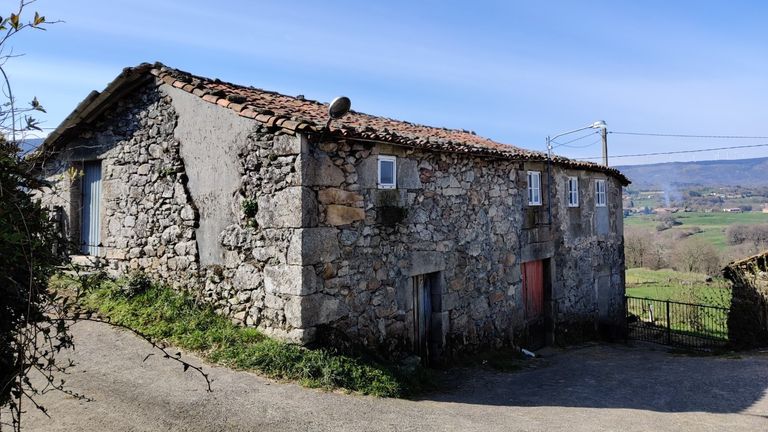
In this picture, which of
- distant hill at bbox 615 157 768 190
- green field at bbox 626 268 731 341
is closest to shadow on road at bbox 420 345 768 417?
green field at bbox 626 268 731 341

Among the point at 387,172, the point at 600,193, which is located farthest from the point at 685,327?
the point at 387,172

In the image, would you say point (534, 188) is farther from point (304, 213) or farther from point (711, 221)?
point (711, 221)

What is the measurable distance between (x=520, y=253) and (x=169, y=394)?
23.7ft

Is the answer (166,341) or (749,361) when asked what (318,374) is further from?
(749,361)

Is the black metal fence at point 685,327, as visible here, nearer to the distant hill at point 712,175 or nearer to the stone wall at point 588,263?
the stone wall at point 588,263

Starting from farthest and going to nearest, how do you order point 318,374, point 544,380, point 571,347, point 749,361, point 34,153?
1. point 571,347
2. point 749,361
3. point 544,380
4. point 318,374
5. point 34,153

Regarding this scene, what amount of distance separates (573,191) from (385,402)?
8.62 m

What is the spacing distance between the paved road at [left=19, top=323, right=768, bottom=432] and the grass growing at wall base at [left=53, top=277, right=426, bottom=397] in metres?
0.23

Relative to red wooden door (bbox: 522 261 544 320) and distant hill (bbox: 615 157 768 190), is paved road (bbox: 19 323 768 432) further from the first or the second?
distant hill (bbox: 615 157 768 190)

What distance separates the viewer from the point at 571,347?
12.1 m

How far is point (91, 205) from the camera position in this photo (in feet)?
32.1

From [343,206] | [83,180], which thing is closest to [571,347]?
[343,206]

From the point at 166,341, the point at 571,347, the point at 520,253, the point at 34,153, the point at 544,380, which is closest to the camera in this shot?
the point at 34,153

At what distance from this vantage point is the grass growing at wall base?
6.29 metres
